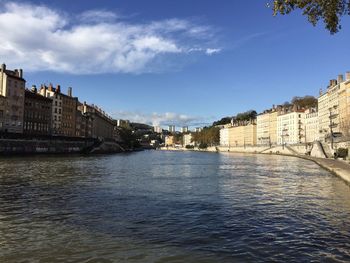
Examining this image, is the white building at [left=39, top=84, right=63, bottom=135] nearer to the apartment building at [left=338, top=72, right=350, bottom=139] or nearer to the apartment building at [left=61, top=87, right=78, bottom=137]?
the apartment building at [left=61, top=87, right=78, bottom=137]

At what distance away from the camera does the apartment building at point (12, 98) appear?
11062cm

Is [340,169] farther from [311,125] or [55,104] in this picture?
[311,125]

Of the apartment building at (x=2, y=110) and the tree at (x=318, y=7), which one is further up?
the apartment building at (x=2, y=110)

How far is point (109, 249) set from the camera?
43.9ft

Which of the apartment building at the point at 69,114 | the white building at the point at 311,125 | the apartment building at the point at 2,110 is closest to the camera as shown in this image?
the apartment building at the point at 2,110

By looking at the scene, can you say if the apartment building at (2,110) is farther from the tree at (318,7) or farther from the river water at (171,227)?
the tree at (318,7)

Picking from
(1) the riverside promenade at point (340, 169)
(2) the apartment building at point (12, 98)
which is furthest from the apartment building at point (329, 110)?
(2) the apartment building at point (12, 98)

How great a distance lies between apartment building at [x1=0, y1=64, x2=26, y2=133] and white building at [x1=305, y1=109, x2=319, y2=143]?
113 metres

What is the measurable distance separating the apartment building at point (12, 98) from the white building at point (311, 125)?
113 m

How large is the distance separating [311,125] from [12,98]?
118596 millimetres

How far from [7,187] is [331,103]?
130563 millimetres

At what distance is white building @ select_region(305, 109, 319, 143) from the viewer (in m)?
172

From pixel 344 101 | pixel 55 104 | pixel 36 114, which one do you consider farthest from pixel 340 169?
pixel 55 104

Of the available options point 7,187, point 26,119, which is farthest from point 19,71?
point 7,187
